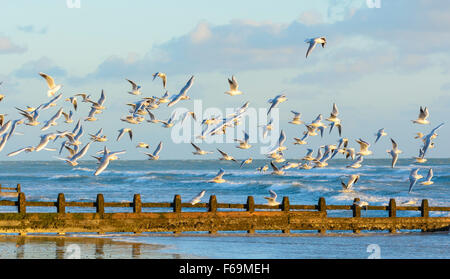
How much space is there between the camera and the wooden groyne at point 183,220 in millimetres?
22359

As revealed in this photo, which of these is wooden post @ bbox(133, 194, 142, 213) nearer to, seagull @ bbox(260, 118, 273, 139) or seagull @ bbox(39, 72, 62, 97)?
seagull @ bbox(39, 72, 62, 97)

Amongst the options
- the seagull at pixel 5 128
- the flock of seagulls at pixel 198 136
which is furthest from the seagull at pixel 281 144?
the seagull at pixel 5 128

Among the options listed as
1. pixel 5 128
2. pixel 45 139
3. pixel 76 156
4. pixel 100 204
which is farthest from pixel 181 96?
pixel 5 128

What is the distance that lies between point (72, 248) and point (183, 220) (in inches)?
202

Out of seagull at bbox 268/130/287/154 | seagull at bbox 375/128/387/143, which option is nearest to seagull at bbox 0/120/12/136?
seagull at bbox 268/130/287/154

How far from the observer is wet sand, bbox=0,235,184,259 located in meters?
18.0

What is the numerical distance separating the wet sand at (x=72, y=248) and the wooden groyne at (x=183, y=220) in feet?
1.67

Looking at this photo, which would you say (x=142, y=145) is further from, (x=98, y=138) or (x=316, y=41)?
(x=316, y=41)

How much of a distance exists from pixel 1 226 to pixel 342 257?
9420 mm

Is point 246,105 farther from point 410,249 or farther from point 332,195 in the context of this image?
point 332,195

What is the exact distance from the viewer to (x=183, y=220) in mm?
23891

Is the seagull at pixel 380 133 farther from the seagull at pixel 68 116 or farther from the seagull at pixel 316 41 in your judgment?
the seagull at pixel 68 116

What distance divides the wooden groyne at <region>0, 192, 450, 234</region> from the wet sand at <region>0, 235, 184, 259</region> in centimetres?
51
